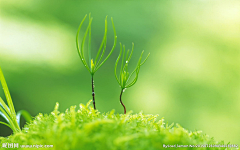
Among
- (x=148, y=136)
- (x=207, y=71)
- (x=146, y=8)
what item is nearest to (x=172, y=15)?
(x=146, y=8)

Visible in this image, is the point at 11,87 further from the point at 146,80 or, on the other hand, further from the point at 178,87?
the point at 178,87

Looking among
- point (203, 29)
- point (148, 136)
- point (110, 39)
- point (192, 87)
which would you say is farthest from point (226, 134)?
point (148, 136)

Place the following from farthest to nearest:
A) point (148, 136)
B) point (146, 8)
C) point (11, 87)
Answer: point (146, 8) < point (11, 87) < point (148, 136)

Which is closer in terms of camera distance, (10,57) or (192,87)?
(10,57)

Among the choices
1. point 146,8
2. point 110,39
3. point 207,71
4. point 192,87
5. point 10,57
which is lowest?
point 192,87

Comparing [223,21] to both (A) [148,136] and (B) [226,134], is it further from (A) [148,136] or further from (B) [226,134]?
(A) [148,136]

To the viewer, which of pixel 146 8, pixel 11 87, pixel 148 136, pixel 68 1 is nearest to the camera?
pixel 148 136

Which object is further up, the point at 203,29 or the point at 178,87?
the point at 203,29
